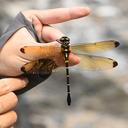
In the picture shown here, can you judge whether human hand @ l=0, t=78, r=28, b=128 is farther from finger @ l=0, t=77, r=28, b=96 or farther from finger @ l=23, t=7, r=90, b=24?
finger @ l=23, t=7, r=90, b=24

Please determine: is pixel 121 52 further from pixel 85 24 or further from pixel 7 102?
pixel 7 102

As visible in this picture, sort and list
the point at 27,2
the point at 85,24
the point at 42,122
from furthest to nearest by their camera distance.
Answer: the point at 27,2 → the point at 85,24 → the point at 42,122

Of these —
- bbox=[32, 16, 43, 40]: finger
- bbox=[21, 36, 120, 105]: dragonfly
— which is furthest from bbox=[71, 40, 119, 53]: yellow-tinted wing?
bbox=[32, 16, 43, 40]: finger

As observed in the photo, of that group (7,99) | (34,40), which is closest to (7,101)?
(7,99)

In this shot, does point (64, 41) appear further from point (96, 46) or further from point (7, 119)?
point (7, 119)

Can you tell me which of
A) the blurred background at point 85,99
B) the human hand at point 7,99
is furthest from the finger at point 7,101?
the blurred background at point 85,99

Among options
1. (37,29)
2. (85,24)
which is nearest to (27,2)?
(85,24)
